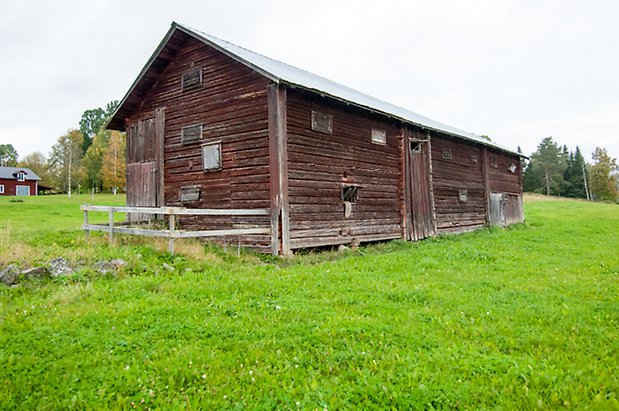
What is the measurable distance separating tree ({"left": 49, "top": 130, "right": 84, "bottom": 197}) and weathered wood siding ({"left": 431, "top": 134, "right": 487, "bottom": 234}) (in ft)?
170

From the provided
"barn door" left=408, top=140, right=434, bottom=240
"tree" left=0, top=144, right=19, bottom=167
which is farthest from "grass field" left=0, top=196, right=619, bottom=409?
"tree" left=0, top=144, right=19, bottom=167

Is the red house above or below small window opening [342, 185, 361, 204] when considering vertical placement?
above

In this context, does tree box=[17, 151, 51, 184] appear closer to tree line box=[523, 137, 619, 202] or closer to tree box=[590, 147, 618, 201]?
tree line box=[523, 137, 619, 202]

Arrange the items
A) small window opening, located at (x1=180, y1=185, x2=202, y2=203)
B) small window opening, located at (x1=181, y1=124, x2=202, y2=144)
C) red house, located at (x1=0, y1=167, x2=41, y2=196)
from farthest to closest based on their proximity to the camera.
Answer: red house, located at (x1=0, y1=167, x2=41, y2=196), small window opening, located at (x1=181, y1=124, x2=202, y2=144), small window opening, located at (x1=180, y1=185, x2=202, y2=203)

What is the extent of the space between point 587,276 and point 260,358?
8628 millimetres

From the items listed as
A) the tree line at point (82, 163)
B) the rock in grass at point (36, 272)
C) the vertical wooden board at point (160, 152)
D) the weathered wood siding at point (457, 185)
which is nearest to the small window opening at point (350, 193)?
the weathered wood siding at point (457, 185)

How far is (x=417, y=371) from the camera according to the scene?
434 cm

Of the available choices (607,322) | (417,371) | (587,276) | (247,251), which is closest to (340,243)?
(247,251)

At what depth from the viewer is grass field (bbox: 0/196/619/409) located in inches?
155

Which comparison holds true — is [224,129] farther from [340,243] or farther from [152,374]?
[152,374]

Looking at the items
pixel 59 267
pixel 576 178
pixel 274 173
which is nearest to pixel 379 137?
pixel 274 173

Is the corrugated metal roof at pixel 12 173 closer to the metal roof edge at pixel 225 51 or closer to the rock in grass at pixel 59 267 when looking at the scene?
the metal roof edge at pixel 225 51

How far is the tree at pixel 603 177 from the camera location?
6225 cm

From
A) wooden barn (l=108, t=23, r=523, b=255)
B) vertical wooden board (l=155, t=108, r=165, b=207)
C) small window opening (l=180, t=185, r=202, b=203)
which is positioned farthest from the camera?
vertical wooden board (l=155, t=108, r=165, b=207)
